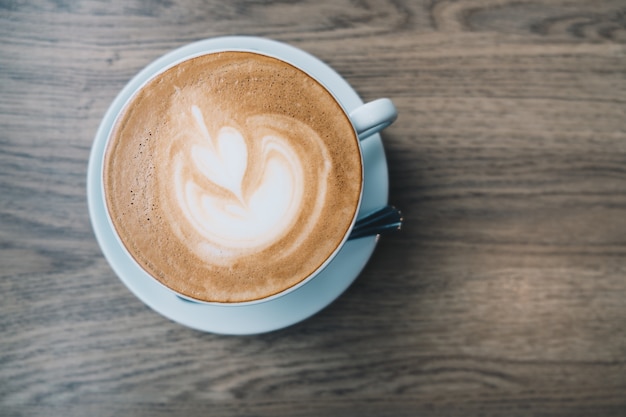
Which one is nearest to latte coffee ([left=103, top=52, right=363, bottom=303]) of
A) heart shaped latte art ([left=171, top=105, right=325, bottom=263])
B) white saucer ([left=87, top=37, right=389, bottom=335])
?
heart shaped latte art ([left=171, top=105, right=325, bottom=263])

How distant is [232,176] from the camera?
0.63 metres

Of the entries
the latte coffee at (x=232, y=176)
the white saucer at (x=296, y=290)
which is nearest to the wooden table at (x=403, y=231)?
the white saucer at (x=296, y=290)

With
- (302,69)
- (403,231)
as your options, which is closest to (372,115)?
(302,69)

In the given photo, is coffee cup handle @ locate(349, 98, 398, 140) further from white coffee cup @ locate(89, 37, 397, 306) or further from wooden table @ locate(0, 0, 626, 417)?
wooden table @ locate(0, 0, 626, 417)

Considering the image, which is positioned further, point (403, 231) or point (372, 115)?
point (403, 231)

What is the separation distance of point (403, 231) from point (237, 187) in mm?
310

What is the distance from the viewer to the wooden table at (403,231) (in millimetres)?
808

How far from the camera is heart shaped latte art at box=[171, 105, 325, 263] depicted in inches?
24.4

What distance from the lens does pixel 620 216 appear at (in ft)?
2.77

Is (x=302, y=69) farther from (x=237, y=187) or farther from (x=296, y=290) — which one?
(x=296, y=290)

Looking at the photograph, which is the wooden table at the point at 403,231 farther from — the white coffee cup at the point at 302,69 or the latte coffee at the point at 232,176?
the latte coffee at the point at 232,176

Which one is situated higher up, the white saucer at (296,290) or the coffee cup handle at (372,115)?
the coffee cup handle at (372,115)

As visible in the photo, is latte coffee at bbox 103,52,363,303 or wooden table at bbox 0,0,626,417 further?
wooden table at bbox 0,0,626,417

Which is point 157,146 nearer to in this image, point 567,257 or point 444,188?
point 444,188
